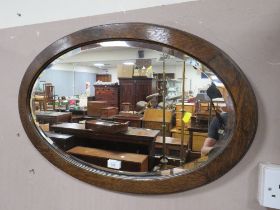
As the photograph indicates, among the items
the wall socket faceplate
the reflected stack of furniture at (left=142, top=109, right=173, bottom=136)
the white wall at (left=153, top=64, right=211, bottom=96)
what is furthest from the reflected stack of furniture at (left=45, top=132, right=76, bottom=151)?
the wall socket faceplate

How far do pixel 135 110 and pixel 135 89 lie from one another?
8 centimetres

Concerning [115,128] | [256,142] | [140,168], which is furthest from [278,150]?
[115,128]

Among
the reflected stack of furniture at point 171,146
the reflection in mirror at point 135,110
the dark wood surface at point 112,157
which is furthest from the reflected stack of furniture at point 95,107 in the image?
the reflected stack of furniture at point 171,146

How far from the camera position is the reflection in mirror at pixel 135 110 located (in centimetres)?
49

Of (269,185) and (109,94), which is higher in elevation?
(109,94)

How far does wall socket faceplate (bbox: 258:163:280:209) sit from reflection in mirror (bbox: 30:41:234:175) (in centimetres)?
9

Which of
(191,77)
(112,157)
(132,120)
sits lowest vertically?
(112,157)

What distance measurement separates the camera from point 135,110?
0.64 metres

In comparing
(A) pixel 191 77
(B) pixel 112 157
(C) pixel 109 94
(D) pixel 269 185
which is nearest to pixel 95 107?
(C) pixel 109 94

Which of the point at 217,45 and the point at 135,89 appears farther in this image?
the point at 135,89

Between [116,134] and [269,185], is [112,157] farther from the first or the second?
[269,185]

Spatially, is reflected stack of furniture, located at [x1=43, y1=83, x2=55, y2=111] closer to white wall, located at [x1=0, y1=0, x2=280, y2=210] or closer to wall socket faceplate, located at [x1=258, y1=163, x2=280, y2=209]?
white wall, located at [x1=0, y1=0, x2=280, y2=210]

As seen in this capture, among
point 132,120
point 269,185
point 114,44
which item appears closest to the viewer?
point 269,185

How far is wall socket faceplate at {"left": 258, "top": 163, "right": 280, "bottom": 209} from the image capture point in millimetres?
407
